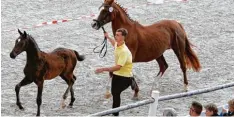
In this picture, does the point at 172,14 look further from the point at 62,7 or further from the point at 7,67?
the point at 7,67

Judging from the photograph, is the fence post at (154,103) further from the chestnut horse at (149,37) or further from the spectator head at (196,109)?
the chestnut horse at (149,37)

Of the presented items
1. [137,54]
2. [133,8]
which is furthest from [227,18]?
[137,54]

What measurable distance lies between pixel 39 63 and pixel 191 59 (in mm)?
3625

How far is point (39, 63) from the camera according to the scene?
11.0 meters

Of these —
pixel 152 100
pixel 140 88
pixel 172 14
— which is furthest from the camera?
pixel 172 14

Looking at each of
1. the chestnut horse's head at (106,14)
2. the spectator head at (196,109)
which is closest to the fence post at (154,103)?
the spectator head at (196,109)

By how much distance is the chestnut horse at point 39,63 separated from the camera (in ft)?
35.6

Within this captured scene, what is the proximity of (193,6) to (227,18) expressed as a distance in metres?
1.25

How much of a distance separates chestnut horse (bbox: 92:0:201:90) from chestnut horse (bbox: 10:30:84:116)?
0.99 metres

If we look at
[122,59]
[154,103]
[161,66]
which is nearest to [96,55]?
[161,66]

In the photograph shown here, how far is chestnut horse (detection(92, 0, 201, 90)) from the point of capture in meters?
12.1

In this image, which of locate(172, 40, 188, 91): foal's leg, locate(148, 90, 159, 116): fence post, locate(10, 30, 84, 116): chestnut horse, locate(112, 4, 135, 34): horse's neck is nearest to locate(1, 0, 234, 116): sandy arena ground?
locate(172, 40, 188, 91): foal's leg

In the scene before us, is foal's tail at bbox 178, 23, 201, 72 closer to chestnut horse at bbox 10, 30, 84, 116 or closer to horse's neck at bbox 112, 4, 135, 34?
horse's neck at bbox 112, 4, 135, 34

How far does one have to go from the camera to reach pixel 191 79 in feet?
45.0
